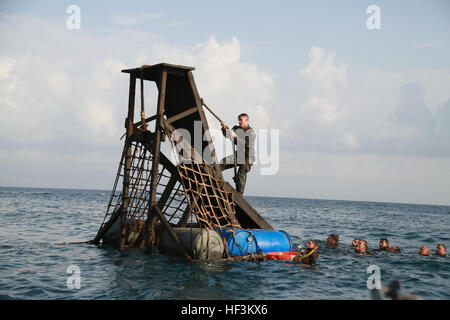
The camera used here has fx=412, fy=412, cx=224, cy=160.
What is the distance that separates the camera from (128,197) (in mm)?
15492

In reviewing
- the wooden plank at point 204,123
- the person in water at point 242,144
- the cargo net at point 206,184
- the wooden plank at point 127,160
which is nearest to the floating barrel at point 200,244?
the cargo net at point 206,184

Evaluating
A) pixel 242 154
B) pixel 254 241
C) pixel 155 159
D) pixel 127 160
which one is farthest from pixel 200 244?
pixel 127 160

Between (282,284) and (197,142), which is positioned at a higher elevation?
(197,142)

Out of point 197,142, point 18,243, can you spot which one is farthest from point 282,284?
point 18,243

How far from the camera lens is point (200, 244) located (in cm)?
1252

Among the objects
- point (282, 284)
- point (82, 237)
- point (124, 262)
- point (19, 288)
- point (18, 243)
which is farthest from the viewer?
point (82, 237)

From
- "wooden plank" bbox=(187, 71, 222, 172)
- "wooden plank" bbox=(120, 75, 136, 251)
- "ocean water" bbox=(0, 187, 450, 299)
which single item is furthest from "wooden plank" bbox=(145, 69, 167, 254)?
"wooden plank" bbox=(120, 75, 136, 251)

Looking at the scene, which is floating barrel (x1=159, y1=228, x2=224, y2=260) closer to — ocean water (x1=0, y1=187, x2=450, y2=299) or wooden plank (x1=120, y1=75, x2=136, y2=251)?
ocean water (x1=0, y1=187, x2=450, y2=299)

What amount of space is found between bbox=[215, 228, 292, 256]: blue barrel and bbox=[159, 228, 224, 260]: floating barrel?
0.37m

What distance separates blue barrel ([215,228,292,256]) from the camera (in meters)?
13.1

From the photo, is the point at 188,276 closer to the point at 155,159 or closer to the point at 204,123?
the point at 155,159
